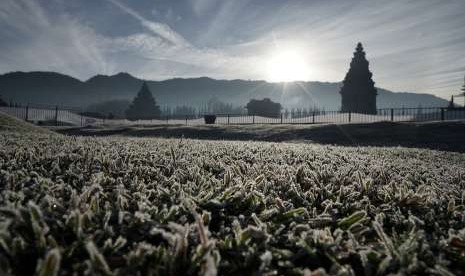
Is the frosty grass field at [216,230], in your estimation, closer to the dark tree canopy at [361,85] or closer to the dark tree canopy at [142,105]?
the dark tree canopy at [361,85]

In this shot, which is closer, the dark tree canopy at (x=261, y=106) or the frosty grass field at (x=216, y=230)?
the frosty grass field at (x=216, y=230)

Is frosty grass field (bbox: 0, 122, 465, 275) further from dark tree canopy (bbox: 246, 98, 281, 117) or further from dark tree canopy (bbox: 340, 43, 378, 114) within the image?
dark tree canopy (bbox: 246, 98, 281, 117)

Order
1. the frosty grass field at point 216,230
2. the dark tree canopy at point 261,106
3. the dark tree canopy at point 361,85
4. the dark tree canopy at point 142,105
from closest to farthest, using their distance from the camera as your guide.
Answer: the frosty grass field at point 216,230 → the dark tree canopy at point 361,85 → the dark tree canopy at point 261,106 → the dark tree canopy at point 142,105

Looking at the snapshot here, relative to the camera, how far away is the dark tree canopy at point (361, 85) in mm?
58784

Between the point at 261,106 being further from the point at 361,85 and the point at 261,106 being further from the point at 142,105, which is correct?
the point at 142,105

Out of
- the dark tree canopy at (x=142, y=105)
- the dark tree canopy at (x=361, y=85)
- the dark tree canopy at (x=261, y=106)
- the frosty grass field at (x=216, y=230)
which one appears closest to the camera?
the frosty grass field at (x=216, y=230)

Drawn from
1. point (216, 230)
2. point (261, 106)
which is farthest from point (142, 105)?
point (216, 230)

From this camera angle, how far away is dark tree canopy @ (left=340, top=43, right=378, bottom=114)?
193 ft

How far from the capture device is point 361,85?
59406 mm

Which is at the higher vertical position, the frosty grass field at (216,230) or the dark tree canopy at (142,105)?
the dark tree canopy at (142,105)

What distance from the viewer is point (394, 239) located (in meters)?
1.87

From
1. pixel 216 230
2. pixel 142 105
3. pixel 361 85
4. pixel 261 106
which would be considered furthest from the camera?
pixel 142 105

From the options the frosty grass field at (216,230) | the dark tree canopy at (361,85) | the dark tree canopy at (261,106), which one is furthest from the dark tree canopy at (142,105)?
the frosty grass field at (216,230)

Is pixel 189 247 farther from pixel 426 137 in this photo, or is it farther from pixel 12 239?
pixel 426 137
